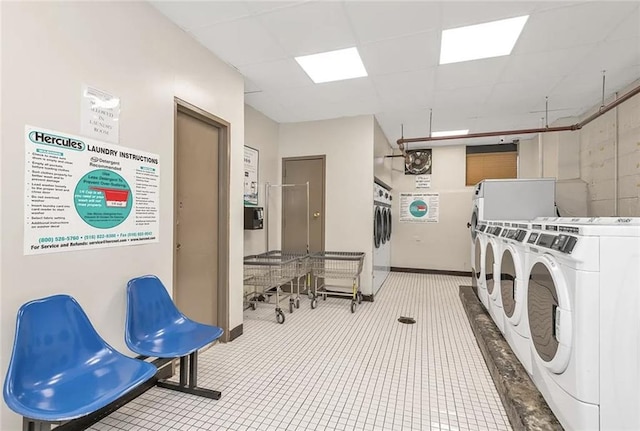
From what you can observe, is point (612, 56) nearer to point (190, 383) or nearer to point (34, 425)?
point (190, 383)

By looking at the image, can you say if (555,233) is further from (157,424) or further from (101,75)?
(101,75)

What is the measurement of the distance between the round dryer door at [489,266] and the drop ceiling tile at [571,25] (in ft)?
6.40

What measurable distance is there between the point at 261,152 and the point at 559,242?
4010mm

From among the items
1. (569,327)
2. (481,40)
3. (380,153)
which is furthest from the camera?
(380,153)

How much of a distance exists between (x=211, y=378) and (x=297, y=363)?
741 mm

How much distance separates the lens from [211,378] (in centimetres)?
251

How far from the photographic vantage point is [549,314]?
1783 mm

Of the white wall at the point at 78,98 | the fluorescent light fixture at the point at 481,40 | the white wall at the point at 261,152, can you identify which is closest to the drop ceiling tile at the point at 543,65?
the fluorescent light fixture at the point at 481,40

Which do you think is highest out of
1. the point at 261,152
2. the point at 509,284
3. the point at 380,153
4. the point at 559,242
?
the point at 380,153

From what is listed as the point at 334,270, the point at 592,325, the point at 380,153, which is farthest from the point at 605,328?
the point at 380,153

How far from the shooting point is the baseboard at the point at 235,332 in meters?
3.28

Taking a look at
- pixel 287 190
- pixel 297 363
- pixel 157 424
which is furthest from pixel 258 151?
pixel 157 424

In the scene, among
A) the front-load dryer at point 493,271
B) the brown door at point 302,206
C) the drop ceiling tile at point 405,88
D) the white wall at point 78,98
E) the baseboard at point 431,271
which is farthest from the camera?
the baseboard at point 431,271

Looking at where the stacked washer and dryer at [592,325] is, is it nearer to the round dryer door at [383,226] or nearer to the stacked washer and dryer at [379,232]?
the stacked washer and dryer at [379,232]
